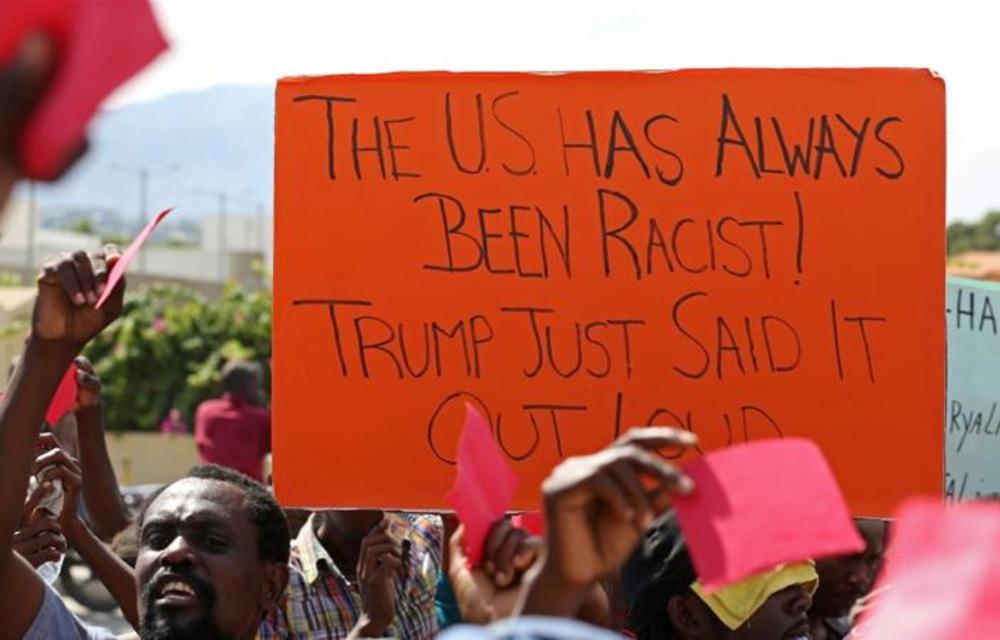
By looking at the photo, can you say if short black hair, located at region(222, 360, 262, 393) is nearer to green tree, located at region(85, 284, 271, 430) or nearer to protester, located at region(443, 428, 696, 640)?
protester, located at region(443, 428, 696, 640)

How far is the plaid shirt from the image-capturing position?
165 inches

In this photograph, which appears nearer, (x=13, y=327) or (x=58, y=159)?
(x=58, y=159)

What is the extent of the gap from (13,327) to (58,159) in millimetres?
17528

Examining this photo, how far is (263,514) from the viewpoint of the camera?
3791 millimetres

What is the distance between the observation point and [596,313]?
12.6 ft

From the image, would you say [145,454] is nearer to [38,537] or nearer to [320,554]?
[320,554]

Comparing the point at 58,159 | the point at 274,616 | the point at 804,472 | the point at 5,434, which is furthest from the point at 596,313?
the point at 58,159

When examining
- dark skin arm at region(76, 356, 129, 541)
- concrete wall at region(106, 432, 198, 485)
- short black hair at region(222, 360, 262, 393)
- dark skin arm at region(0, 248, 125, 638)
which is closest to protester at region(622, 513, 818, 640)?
dark skin arm at region(0, 248, 125, 638)

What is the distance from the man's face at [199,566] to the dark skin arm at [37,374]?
36 centimetres

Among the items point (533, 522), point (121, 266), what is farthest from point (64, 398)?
point (533, 522)

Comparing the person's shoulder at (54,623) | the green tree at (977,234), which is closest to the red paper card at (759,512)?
the person's shoulder at (54,623)

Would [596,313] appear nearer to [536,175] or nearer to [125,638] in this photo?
[536,175]

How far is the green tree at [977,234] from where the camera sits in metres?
55.1

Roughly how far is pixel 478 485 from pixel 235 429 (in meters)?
7.08
